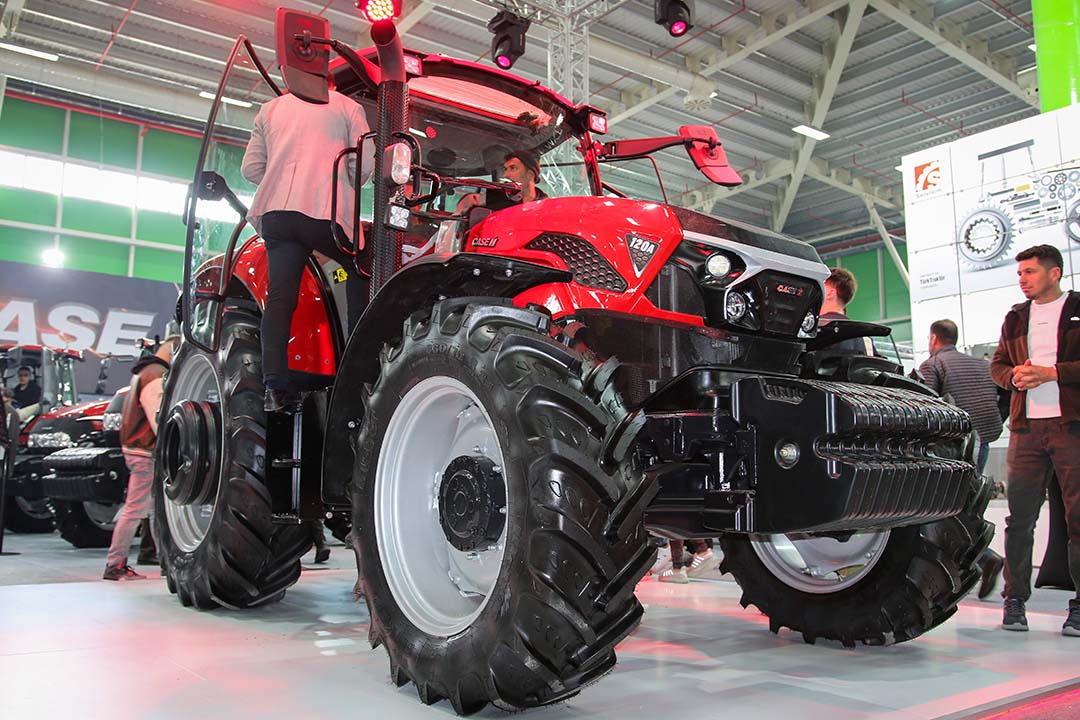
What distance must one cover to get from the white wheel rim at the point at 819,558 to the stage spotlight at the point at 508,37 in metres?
8.79

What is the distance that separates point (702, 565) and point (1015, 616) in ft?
9.84

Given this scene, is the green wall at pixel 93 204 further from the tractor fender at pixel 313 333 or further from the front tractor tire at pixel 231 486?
the tractor fender at pixel 313 333

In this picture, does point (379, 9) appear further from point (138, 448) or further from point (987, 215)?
point (987, 215)

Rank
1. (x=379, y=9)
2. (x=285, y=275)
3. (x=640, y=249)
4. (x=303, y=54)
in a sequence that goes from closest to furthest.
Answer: (x=640, y=249) → (x=303, y=54) → (x=379, y=9) → (x=285, y=275)

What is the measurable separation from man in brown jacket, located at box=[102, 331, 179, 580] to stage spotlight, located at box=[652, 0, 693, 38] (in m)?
7.11

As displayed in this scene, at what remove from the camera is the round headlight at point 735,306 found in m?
3.23

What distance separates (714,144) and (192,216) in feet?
8.72

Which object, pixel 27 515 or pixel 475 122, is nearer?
pixel 475 122

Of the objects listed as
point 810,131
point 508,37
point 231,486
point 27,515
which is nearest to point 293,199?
point 231,486

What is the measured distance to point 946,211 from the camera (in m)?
11.9

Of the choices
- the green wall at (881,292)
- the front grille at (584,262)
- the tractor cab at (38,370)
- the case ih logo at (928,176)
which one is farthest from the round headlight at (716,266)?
the green wall at (881,292)

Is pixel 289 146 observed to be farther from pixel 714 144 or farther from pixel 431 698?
pixel 431 698

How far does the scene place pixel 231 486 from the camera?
4273 millimetres

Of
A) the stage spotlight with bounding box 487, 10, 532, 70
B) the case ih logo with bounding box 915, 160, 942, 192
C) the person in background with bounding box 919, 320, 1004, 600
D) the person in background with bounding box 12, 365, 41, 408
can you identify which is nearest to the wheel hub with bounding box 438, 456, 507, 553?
the person in background with bounding box 919, 320, 1004, 600
